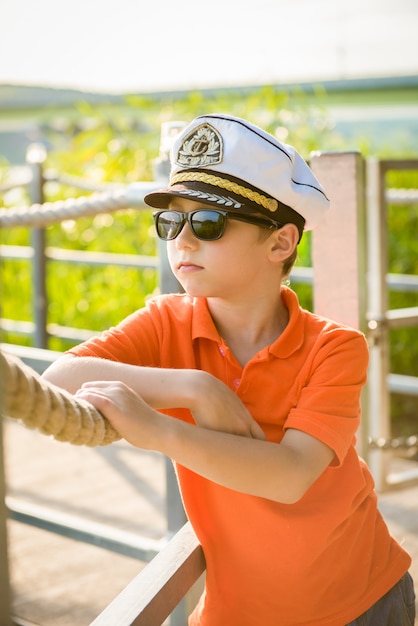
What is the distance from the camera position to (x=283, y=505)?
4.00ft

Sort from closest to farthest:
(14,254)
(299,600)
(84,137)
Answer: (299,600), (14,254), (84,137)

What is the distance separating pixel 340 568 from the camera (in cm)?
125

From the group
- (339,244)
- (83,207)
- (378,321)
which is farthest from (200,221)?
(378,321)

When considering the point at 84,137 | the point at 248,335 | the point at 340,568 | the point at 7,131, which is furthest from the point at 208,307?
the point at 7,131

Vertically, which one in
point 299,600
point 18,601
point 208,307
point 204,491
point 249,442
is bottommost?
point 18,601

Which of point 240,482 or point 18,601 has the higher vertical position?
point 240,482

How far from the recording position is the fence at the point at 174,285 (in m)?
1.84

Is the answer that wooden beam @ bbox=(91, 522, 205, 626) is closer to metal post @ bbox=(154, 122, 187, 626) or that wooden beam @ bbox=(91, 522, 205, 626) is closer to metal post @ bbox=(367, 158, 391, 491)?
metal post @ bbox=(154, 122, 187, 626)

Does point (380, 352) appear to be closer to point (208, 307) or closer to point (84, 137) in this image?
point (208, 307)

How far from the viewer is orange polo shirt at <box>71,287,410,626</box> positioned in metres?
1.21

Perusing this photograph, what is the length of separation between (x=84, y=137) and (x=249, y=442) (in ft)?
14.0

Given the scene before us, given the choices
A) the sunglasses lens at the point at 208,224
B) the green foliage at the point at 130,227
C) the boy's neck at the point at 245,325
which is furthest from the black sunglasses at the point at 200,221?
the green foliage at the point at 130,227

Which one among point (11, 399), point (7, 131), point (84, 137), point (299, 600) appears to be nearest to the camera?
point (11, 399)

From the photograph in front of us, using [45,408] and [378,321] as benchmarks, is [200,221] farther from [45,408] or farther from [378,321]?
[378,321]
